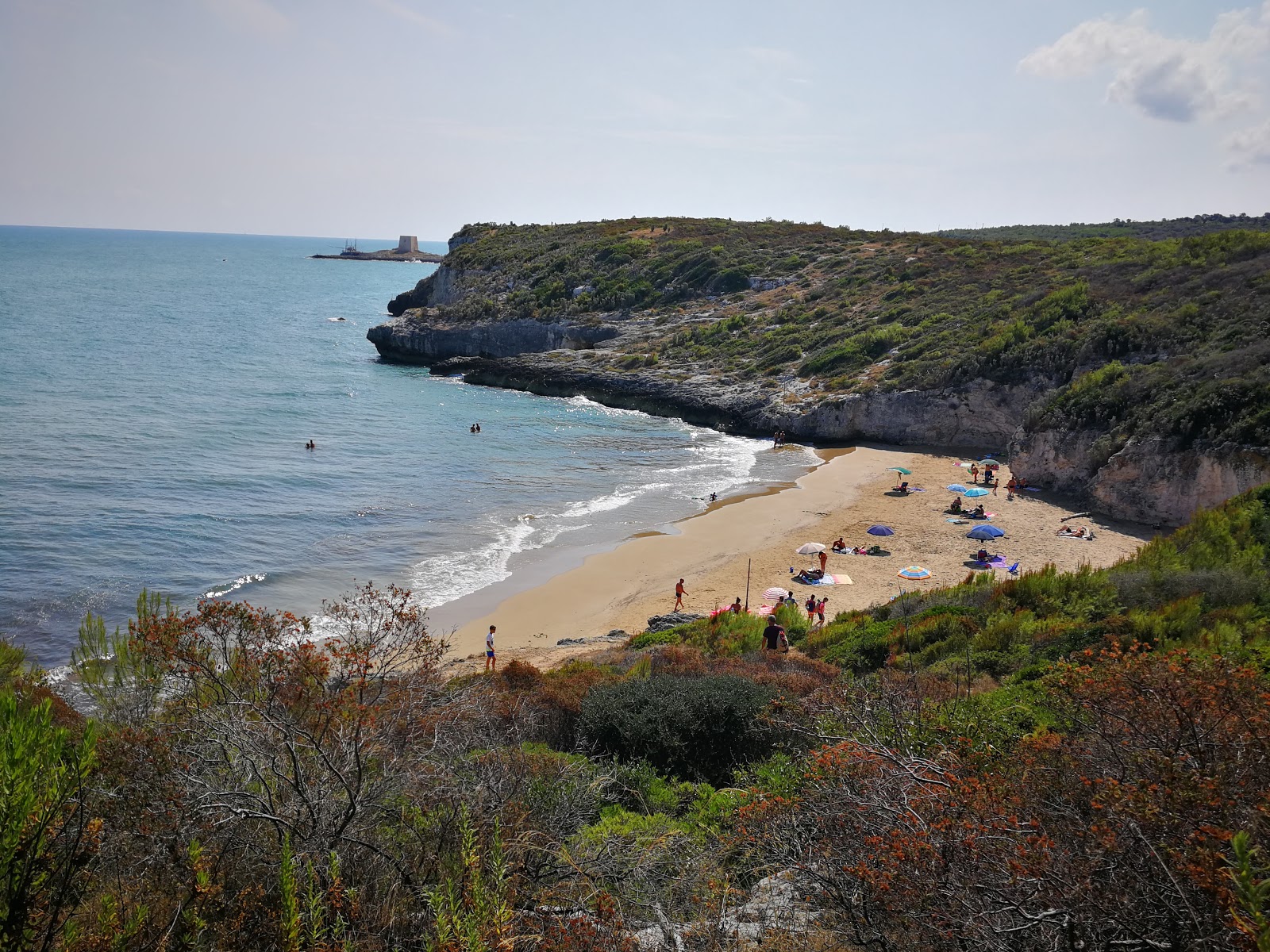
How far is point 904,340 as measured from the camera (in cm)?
4606

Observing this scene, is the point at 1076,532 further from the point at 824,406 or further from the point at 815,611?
the point at 824,406

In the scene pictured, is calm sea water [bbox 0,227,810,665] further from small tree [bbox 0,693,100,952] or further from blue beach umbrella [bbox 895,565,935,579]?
small tree [bbox 0,693,100,952]

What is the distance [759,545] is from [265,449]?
907 inches

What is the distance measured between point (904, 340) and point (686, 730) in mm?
40998

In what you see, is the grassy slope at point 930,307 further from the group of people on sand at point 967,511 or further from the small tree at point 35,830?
the small tree at point 35,830

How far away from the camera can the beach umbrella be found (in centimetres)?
2519

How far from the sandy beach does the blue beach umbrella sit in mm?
244

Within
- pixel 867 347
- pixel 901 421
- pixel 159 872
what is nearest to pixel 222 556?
pixel 159 872

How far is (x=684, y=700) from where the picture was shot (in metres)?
9.80

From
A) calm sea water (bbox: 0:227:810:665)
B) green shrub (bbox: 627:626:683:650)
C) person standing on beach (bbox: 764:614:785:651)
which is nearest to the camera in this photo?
person standing on beach (bbox: 764:614:785:651)

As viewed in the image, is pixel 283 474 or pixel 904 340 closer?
pixel 283 474

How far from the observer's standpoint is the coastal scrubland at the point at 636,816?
407 cm

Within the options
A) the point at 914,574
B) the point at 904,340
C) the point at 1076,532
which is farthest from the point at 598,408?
the point at 914,574

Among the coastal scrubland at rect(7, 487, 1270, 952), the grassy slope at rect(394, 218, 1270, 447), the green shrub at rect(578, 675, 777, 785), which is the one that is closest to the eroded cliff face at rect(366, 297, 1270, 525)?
the grassy slope at rect(394, 218, 1270, 447)
